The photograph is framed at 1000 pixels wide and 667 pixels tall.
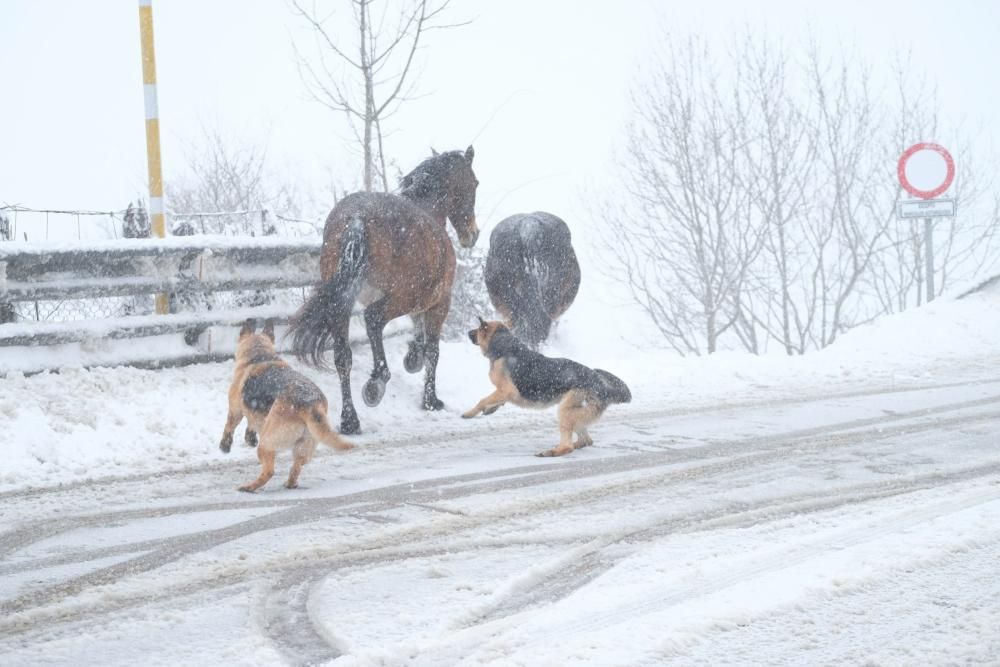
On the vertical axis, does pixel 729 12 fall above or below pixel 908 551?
above

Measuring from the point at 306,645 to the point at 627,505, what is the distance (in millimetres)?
2629

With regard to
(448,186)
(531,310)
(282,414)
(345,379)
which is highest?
(448,186)

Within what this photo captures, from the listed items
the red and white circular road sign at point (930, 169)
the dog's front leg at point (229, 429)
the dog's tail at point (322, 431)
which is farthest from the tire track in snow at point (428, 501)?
the red and white circular road sign at point (930, 169)

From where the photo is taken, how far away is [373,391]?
31.9 ft

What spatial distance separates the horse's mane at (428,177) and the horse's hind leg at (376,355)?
1555 mm

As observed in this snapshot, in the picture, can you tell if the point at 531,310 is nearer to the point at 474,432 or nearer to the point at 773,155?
the point at 474,432

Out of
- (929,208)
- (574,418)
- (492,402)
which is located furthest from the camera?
(929,208)

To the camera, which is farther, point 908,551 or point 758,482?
point 758,482

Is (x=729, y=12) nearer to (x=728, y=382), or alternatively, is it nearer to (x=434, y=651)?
(x=728, y=382)

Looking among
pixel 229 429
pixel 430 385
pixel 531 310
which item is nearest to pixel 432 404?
pixel 430 385

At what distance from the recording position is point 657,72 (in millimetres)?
19266

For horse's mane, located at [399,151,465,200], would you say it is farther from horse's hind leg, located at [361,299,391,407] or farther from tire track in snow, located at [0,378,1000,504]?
tire track in snow, located at [0,378,1000,504]

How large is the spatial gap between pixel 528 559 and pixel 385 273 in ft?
16.0

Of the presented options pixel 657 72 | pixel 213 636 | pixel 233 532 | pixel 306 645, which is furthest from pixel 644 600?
pixel 657 72
